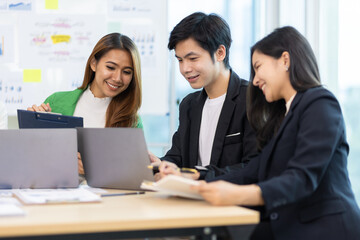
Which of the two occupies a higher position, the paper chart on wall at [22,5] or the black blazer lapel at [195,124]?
the paper chart on wall at [22,5]

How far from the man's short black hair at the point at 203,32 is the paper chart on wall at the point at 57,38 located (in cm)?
140

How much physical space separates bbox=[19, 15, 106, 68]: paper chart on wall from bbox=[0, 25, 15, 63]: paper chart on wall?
66 millimetres

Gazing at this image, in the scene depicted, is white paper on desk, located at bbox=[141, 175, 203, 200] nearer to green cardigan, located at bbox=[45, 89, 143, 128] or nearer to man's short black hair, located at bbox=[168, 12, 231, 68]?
man's short black hair, located at bbox=[168, 12, 231, 68]

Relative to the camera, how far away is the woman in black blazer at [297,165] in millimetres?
1346

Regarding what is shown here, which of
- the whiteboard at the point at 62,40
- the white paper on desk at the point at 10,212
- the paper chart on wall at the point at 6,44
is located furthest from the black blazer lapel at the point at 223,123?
the paper chart on wall at the point at 6,44

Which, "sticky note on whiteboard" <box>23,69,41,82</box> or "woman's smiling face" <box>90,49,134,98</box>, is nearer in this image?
"woman's smiling face" <box>90,49,134,98</box>

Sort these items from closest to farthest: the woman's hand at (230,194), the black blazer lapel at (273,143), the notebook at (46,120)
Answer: the woman's hand at (230,194) < the black blazer lapel at (273,143) < the notebook at (46,120)

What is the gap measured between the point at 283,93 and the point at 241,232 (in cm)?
63

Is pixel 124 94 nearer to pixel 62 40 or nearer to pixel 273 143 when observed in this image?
pixel 62 40

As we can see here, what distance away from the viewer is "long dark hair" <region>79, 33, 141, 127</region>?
8.20 feet

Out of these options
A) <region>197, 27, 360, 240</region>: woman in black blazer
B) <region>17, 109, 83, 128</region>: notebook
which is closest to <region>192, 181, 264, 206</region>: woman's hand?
<region>197, 27, 360, 240</region>: woman in black blazer

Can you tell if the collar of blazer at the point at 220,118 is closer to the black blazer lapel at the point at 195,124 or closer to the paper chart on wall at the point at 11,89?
the black blazer lapel at the point at 195,124

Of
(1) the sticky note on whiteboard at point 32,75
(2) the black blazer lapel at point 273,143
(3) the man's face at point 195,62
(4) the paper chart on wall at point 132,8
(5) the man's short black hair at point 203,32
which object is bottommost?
(2) the black blazer lapel at point 273,143

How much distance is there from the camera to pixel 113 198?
61.5 inches
